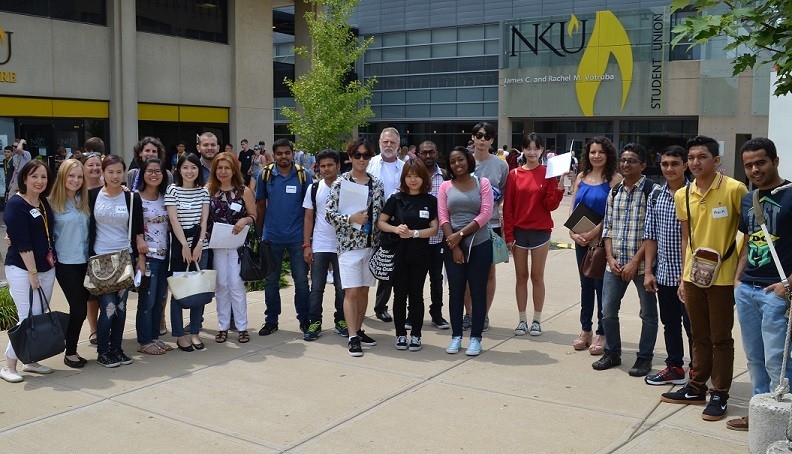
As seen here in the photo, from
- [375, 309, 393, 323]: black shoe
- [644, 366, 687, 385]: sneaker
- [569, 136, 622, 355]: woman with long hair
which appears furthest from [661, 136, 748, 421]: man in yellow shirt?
[375, 309, 393, 323]: black shoe

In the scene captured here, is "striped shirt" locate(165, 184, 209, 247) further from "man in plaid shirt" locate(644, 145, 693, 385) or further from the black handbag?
"man in plaid shirt" locate(644, 145, 693, 385)

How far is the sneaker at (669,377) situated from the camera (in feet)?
20.0

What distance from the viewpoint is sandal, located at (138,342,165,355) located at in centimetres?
700

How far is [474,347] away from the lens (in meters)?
6.96

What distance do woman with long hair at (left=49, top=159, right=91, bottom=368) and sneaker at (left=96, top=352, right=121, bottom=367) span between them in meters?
0.17

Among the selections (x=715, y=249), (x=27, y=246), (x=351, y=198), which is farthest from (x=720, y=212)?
(x=27, y=246)

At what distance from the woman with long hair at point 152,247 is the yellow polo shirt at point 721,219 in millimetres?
4481

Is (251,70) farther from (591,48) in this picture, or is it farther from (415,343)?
(415,343)

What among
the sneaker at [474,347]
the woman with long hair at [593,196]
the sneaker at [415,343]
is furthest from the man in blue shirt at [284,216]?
the woman with long hair at [593,196]

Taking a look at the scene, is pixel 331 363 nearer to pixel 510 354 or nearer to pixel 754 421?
pixel 510 354

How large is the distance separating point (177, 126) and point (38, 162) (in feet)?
59.0

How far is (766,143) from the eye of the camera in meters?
4.77

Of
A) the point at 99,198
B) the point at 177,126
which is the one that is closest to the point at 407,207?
the point at 99,198

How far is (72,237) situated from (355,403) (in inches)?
109
